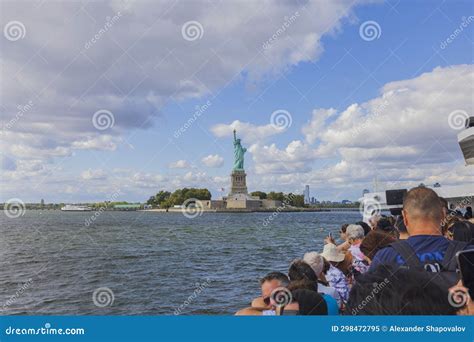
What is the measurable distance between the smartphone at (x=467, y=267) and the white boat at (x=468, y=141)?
22.9 m

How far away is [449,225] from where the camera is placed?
664cm

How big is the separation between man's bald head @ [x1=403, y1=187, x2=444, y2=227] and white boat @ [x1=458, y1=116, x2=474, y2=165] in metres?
20.9

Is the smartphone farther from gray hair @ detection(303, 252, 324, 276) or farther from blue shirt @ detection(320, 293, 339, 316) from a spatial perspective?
gray hair @ detection(303, 252, 324, 276)

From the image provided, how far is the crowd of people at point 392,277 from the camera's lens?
1.96 metres

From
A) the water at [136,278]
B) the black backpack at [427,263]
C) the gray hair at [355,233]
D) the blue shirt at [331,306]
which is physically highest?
the gray hair at [355,233]

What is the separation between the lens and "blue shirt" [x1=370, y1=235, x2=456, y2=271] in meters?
3.78

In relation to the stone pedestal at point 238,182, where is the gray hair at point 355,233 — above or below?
below

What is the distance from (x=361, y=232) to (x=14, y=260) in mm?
29290

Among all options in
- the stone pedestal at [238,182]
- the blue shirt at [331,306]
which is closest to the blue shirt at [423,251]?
the blue shirt at [331,306]

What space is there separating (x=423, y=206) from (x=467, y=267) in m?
1.93

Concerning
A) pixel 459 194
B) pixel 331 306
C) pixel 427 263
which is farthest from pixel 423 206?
pixel 459 194

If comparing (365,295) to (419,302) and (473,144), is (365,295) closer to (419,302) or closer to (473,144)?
(419,302)

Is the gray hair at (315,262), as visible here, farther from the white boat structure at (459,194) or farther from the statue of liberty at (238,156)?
the statue of liberty at (238,156)

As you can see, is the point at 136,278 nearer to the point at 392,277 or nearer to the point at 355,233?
the point at 355,233
